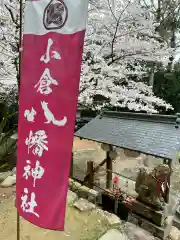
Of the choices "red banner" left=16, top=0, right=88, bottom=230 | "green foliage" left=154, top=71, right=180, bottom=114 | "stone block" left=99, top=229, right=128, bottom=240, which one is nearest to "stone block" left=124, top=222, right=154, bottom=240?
"stone block" left=99, top=229, right=128, bottom=240

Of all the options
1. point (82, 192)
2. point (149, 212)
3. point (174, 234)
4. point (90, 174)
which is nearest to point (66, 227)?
point (82, 192)

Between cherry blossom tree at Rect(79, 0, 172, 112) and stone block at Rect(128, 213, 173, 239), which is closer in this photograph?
stone block at Rect(128, 213, 173, 239)

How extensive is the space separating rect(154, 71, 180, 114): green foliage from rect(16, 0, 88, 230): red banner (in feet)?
41.7

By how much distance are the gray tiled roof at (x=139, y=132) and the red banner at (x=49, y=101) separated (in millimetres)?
2790

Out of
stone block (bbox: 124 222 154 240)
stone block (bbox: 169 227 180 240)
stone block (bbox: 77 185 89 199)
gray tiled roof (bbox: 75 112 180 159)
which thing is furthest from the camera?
stone block (bbox: 77 185 89 199)

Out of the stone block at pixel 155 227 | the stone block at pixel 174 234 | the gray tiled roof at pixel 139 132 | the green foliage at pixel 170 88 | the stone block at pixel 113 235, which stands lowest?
the stone block at pixel 174 234

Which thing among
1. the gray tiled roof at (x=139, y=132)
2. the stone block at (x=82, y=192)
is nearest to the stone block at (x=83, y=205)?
the stone block at (x=82, y=192)

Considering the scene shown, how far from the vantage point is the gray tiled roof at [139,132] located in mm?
4523

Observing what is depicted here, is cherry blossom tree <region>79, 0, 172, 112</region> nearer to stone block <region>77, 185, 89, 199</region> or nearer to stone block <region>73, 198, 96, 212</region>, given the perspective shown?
stone block <region>77, 185, 89, 199</region>

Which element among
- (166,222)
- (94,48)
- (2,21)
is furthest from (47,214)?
(2,21)

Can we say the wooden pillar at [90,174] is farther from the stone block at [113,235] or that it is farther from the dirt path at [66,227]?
the stone block at [113,235]

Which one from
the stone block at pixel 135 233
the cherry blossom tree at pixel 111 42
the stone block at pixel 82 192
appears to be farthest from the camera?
the cherry blossom tree at pixel 111 42

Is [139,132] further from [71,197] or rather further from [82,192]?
[71,197]

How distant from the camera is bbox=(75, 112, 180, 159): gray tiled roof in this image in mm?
4523
